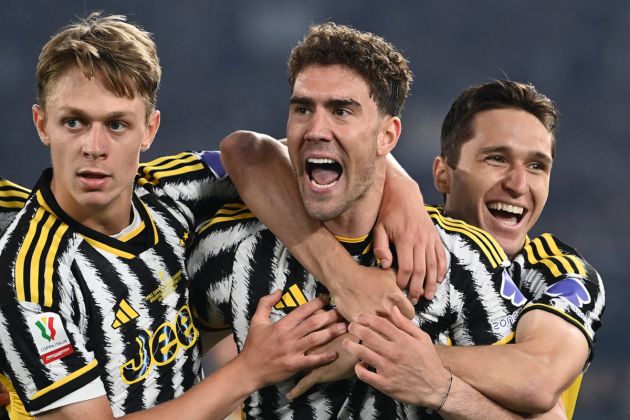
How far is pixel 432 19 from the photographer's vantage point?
6844 mm

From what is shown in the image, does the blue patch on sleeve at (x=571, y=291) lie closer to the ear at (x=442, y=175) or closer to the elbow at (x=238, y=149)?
the ear at (x=442, y=175)

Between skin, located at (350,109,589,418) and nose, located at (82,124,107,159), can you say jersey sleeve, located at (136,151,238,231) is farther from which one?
skin, located at (350,109,589,418)

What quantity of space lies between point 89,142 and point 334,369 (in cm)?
89

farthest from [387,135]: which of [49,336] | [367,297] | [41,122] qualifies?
[49,336]

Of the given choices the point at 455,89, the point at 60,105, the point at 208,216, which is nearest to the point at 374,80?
the point at 208,216

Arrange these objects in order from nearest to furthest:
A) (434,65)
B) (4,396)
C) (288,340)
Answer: (288,340)
(4,396)
(434,65)

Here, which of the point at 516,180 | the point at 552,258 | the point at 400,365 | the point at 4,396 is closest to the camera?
the point at 400,365

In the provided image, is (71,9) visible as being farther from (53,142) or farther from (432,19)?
(53,142)

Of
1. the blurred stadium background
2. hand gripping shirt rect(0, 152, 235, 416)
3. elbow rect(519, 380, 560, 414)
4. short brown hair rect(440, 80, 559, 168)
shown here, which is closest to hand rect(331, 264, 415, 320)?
elbow rect(519, 380, 560, 414)

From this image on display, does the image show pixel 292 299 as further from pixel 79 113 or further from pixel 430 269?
pixel 79 113

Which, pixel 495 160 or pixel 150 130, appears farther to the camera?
pixel 495 160

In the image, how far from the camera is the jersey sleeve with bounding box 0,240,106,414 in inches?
89.7

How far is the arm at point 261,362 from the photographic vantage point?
2436 millimetres

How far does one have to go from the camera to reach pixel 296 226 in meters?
2.64
